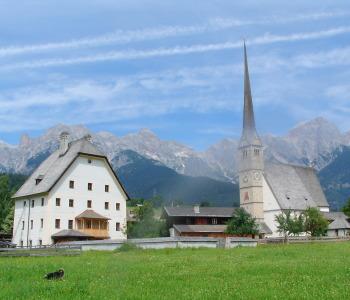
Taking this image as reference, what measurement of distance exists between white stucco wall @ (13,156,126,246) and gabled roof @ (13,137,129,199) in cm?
99

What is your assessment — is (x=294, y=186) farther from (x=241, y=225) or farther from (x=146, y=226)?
(x=146, y=226)

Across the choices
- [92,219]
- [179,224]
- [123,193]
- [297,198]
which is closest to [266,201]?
[297,198]

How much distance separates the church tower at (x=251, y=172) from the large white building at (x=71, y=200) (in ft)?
150

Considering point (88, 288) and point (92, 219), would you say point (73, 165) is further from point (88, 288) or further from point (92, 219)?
point (88, 288)

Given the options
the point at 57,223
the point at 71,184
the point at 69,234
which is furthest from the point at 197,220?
the point at 69,234

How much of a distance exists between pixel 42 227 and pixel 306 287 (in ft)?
212

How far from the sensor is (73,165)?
79312 millimetres

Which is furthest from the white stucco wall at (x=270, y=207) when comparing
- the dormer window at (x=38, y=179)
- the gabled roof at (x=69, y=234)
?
the dormer window at (x=38, y=179)

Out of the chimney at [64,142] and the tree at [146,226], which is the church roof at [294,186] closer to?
the tree at [146,226]

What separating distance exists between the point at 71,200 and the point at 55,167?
678cm

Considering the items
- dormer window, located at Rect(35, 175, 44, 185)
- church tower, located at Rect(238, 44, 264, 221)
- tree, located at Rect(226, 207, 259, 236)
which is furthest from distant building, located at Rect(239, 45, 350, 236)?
dormer window, located at Rect(35, 175, 44, 185)

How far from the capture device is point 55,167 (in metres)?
81.6

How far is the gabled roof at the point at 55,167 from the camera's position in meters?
77.5

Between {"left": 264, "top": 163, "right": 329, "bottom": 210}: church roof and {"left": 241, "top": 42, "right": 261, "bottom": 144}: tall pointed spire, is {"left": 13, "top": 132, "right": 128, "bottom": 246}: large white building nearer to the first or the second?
{"left": 264, "top": 163, "right": 329, "bottom": 210}: church roof
